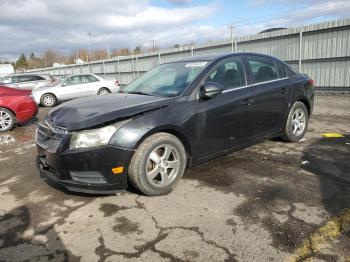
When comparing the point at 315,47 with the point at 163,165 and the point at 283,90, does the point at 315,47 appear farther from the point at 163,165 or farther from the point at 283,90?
the point at 163,165

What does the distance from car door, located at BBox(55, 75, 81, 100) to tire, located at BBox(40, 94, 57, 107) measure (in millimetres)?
268

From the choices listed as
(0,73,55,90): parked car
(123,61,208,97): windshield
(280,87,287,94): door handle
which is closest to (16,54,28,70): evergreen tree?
(0,73,55,90): parked car

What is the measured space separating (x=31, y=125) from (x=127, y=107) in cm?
694

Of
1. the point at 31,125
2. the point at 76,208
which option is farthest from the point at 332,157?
the point at 31,125

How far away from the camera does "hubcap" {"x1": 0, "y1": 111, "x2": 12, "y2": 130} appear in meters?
8.48

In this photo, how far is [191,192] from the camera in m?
3.75

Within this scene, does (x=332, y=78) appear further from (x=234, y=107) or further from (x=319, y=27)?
(x=234, y=107)

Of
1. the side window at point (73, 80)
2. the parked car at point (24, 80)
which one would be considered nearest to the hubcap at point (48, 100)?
the side window at point (73, 80)

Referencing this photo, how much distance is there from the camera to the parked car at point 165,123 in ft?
10.8

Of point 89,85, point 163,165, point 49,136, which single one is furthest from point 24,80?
point 163,165

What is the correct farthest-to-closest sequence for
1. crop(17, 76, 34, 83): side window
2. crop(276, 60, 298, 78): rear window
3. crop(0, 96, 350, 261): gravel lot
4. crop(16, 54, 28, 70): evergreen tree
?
crop(16, 54, 28, 70): evergreen tree < crop(17, 76, 34, 83): side window < crop(276, 60, 298, 78): rear window < crop(0, 96, 350, 261): gravel lot

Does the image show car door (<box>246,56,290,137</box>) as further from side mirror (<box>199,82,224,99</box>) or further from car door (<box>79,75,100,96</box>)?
car door (<box>79,75,100,96</box>)

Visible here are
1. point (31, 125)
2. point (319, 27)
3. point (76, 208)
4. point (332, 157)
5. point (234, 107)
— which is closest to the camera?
point (76, 208)

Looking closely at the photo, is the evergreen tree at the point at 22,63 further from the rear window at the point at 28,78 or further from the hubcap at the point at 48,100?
the hubcap at the point at 48,100
